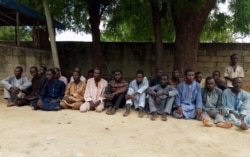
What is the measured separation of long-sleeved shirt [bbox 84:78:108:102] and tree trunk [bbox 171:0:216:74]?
249cm

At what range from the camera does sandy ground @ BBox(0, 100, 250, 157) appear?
4523 mm

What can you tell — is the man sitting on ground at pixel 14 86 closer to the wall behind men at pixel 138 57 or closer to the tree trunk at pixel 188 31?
the wall behind men at pixel 138 57

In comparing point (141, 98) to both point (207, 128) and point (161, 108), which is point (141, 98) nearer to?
point (161, 108)

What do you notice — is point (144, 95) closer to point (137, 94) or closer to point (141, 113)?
point (137, 94)

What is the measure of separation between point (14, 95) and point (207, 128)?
4544mm

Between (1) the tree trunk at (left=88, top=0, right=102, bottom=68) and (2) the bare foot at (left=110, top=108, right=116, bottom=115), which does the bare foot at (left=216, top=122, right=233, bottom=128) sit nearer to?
(2) the bare foot at (left=110, top=108, right=116, bottom=115)

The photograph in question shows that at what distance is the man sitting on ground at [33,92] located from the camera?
7742mm

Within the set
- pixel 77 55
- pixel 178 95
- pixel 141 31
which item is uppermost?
pixel 141 31

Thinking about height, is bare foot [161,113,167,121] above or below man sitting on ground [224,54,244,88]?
below

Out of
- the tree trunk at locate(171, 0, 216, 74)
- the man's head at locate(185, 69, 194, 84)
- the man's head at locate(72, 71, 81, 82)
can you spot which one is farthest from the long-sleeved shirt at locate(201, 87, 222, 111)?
the man's head at locate(72, 71, 81, 82)

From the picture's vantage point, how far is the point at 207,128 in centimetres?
593

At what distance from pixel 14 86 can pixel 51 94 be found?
105 cm

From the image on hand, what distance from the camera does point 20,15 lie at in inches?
431

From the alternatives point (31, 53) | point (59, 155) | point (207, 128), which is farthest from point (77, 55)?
point (59, 155)
